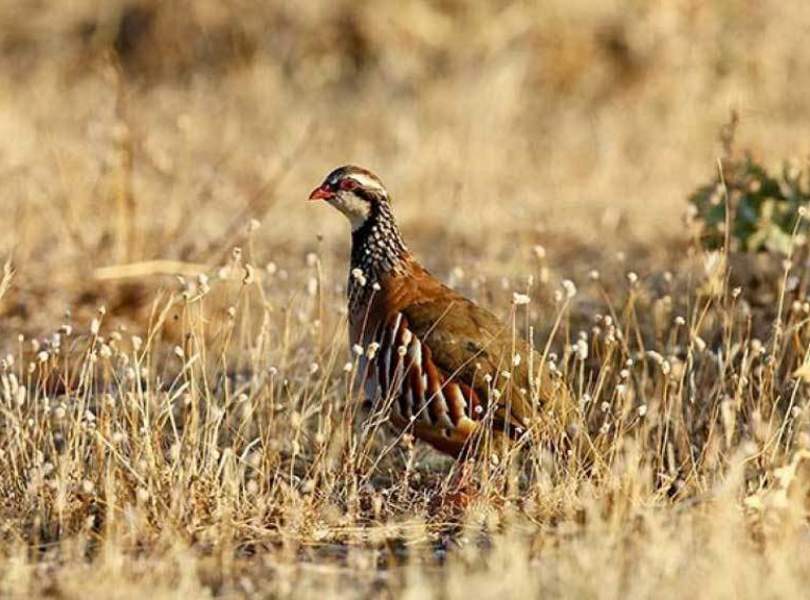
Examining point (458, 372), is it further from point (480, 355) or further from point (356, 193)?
point (356, 193)

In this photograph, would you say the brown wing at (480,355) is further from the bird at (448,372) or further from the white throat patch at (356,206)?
the white throat patch at (356,206)

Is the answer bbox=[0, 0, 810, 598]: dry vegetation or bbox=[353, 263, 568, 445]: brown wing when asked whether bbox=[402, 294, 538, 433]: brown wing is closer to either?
bbox=[353, 263, 568, 445]: brown wing

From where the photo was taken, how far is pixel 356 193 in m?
6.98

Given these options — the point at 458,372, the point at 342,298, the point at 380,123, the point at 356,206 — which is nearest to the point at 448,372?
the point at 458,372

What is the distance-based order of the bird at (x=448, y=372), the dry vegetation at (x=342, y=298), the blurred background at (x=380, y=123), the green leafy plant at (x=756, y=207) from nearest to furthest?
the dry vegetation at (x=342, y=298)
the bird at (x=448, y=372)
the green leafy plant at (x=756, y=207)
the blurred background at (x=380, y=123)

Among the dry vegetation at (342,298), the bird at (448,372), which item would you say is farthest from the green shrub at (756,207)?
the bird at (448,372)

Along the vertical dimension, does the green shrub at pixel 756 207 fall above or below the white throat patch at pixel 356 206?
above

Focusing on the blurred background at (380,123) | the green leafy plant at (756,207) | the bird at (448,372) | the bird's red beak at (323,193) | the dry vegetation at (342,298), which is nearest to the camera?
the dry vegetation at (342,298)

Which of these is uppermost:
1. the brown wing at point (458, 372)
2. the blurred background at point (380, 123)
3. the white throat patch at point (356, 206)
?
the blurred background at point (380, 123)

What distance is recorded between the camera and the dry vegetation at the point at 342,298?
5242 mm

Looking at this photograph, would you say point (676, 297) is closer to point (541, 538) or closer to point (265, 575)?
point (541, 538)

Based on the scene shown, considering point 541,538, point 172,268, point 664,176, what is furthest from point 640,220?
point 541,538

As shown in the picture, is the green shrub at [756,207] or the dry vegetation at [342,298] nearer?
the dry vegetation at [342,298]

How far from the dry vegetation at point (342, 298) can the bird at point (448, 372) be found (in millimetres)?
132
